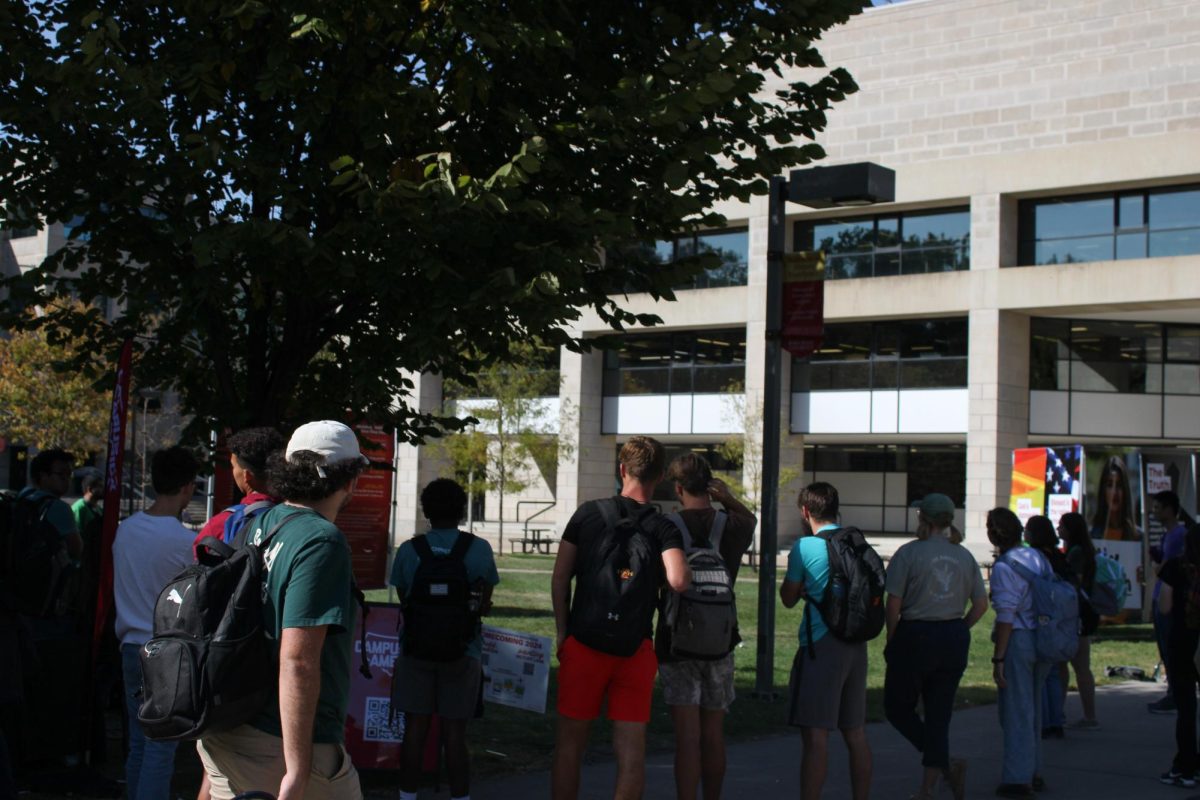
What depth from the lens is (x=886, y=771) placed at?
881 centimetres

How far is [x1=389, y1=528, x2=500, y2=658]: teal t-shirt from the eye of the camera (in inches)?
267

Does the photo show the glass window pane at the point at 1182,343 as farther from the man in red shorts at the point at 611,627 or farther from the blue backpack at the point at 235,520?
the blue backpack at the point at 235,520

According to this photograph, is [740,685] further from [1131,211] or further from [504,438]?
[504,438]

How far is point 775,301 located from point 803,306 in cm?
29

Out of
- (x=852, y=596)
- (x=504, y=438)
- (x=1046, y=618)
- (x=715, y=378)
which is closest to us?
(x=852, y=596)

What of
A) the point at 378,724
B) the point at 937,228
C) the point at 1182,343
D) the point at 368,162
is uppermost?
the point at 937,228

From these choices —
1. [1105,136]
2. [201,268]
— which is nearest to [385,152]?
[201,268]

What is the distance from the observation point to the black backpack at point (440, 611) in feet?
21.8

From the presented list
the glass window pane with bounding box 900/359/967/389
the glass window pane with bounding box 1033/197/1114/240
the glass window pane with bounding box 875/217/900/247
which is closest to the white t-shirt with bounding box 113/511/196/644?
the glass window pane with bounding box 1033/197/1114/240

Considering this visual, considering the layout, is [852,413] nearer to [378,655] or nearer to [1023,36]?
[1023,36]

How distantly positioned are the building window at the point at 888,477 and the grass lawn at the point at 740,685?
1989 cm

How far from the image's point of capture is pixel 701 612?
6602 millimetres

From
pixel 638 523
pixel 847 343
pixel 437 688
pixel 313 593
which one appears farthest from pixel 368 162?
pixel 847 343

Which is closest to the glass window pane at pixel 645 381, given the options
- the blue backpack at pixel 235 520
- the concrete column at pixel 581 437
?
the concrete column at pixel 581 437
